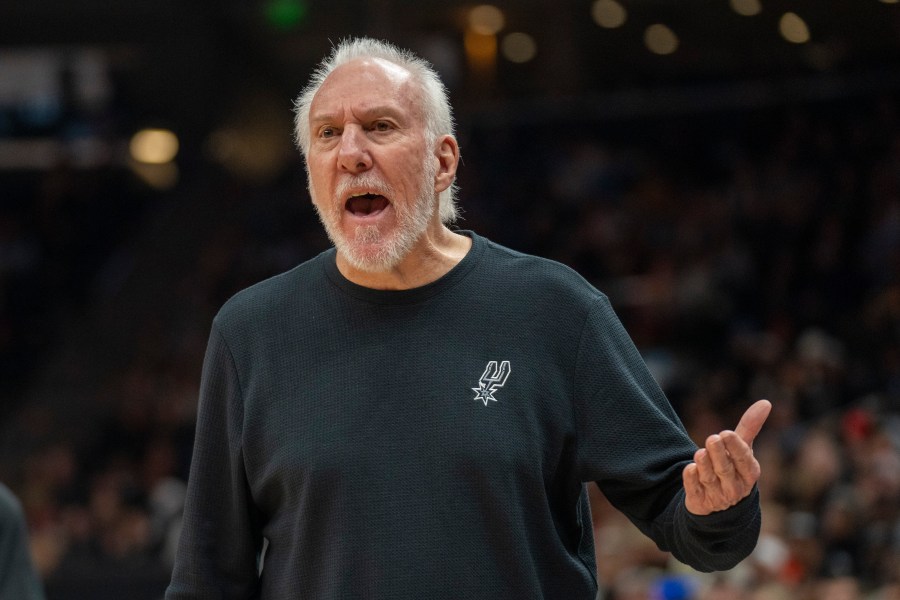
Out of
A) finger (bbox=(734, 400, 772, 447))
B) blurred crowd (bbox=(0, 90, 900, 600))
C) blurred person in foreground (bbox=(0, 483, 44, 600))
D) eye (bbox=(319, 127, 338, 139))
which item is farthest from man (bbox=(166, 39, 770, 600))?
blurred crowd (bbox=(0, 90, 900, 600))

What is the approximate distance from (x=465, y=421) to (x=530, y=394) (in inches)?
5.9

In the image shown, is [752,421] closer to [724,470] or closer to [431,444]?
[724,470]

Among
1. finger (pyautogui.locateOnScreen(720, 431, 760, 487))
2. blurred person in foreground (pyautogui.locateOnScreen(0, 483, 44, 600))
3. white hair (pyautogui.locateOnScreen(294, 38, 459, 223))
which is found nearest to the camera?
finger (pyautogui.locateOnScreen(720, 431, 760, 487))

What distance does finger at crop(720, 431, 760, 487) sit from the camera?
8.44ft

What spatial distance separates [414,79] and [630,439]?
34.9 inches

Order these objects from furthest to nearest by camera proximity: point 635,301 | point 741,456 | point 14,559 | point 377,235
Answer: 1. point 635,301
2. point 14,559
3. point 377,235
4. point 741,456

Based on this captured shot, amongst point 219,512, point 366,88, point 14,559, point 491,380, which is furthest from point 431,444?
point 14,559

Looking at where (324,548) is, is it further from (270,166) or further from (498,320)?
(270,166)

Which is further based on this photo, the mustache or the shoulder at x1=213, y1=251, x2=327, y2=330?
the shoulder at x1=213, y1=251, x2=327, y2=330

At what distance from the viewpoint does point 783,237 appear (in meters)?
11.5

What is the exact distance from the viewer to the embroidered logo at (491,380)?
9.32 ft

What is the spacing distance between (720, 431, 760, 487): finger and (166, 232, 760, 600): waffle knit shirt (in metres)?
0.10

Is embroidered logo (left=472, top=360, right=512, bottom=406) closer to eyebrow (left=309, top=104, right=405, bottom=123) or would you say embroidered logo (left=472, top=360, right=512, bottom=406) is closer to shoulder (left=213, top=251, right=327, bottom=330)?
shoulder (left=213, top=251, right=327, bottom=330)

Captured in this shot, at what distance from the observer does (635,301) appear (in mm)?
11984
